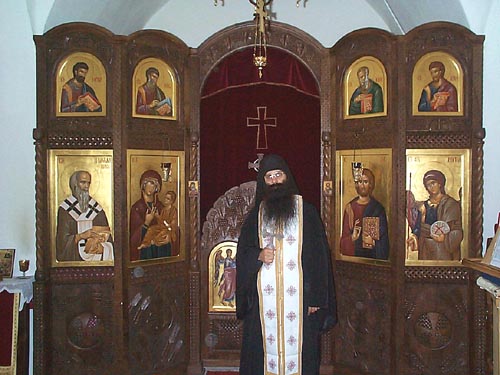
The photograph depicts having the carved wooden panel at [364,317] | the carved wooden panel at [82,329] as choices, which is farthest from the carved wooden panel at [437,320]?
the carved wooden panel at [82,329]

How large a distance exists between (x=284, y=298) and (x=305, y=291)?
0.50ft

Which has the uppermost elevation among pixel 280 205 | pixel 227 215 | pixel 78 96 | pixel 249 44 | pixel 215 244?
pixel 249 44

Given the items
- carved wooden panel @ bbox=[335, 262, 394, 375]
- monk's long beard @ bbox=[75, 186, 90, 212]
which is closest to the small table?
monk's long beard @ bbox=[75, 186, 90, 212]

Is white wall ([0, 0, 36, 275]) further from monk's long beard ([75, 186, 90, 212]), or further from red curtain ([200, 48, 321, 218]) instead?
red curtain ([200, 48, 321, 218])

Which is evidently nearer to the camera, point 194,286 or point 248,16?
point 194,286

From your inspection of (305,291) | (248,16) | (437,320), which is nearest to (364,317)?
(437,320)

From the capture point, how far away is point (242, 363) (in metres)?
3.95

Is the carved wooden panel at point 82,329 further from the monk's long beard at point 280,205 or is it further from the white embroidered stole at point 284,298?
the monk's long beard at point 280,205

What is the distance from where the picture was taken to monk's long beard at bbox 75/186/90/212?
14.4 feet

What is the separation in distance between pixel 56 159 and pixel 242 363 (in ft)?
6.89

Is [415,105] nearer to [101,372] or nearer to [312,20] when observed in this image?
[312,20]

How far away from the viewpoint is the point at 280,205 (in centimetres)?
383

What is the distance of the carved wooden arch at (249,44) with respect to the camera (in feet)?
15.5

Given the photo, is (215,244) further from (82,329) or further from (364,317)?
(364,317)
